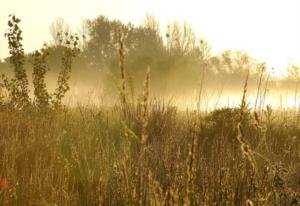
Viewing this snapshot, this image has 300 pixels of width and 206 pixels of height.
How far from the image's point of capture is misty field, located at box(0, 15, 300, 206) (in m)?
2.58

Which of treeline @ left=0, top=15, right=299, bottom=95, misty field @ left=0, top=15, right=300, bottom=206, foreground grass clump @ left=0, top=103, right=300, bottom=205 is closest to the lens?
misty field @ left=0, top=15, right=300, bottom=206

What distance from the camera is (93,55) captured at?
38.0m

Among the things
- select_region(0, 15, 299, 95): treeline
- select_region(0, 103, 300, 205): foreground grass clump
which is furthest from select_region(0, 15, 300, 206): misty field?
select_region(0, 15, 299, 95): treeline

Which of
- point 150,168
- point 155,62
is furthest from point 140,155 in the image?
point 155,62

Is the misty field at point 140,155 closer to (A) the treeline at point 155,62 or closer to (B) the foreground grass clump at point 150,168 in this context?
(B) the foreground grass clump at point 150,168

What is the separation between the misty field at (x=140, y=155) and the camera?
2582 mm

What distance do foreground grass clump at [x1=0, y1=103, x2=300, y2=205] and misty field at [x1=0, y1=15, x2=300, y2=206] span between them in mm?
13

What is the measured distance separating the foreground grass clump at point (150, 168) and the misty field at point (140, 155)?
13 mm

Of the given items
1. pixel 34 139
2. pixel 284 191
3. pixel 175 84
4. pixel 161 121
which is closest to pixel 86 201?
pixel 34 139

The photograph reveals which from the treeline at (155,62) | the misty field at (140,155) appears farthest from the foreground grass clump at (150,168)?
the treeline at (155,62)

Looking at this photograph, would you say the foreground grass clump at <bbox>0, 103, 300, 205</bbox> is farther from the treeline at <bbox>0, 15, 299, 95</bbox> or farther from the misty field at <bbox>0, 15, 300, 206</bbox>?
the treeline at <bbox>0, 15, 299, 95</bbox>

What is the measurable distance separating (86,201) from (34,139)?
1350 mm

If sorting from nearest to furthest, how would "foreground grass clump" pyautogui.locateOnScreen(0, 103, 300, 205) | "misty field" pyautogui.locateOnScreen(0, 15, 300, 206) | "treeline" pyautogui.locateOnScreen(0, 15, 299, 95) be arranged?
"misty field" pyautogui.locateOnScreen(0, 15, 300, 206)
"foreground grass clump" pyautogui.locateOnScreen(0, 103, 300, 205)
"treeline" pyautogui.locateOnScreen(0, 15, 299, 95)

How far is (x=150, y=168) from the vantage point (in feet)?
17.0
